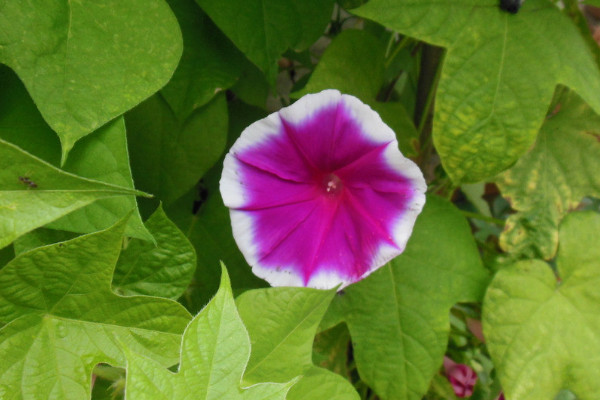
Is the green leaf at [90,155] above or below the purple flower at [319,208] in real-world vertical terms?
above

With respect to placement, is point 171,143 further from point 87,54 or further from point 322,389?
point 322,389

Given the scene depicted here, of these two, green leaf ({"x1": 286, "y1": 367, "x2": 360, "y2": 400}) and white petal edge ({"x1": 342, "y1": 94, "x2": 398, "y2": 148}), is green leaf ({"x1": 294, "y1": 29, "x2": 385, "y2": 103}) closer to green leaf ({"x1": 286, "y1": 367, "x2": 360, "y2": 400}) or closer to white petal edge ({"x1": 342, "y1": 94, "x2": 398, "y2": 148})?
white petal edge ({"x1": 342, "y1": 94, "x2": 398, "y2": 148})

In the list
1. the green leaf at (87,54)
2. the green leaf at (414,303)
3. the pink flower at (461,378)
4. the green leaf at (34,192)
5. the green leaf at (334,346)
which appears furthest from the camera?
the pink flower at (461,378)

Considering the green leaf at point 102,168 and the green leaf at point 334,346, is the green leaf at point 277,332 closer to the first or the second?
the green leaf at point 102,168

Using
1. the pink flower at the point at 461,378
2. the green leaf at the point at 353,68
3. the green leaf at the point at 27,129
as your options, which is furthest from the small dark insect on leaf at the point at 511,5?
the pink flower at the point at 461,378

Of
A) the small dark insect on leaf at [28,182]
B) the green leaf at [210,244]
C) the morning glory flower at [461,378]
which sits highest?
the small dark insect on leaf at [28,182]

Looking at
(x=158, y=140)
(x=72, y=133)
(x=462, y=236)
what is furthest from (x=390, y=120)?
(x=72, y=133)

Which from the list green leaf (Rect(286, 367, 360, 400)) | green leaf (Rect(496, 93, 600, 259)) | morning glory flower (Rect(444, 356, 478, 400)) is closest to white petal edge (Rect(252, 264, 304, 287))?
green leaf (Rect(286, 367, 360, 400))
